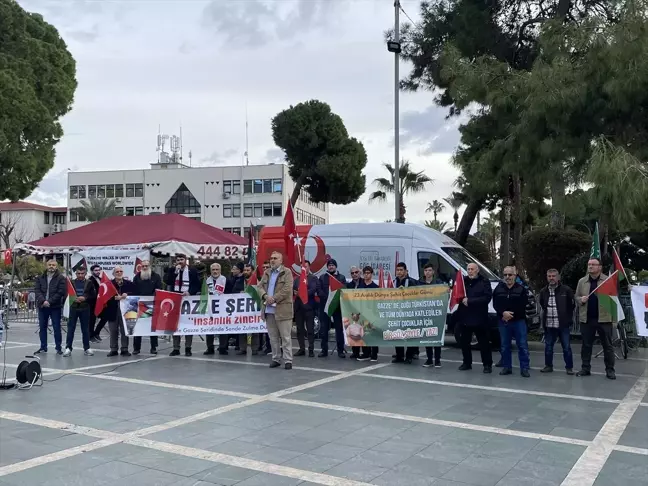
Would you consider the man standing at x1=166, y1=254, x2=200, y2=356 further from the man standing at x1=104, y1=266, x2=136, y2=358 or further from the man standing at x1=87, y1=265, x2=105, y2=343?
the man standing at x1=87, y1=265, x2=105, y2=343

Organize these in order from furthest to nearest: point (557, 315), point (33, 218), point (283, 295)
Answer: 1. point (33, 218)
2. point (283, 295)
3. point (557, 315)

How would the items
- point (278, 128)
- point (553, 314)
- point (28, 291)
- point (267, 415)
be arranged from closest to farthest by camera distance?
point (267, 415) < point (553, 314) < point (28, 291) < point (278, 128)

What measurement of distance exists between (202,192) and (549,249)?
192ft

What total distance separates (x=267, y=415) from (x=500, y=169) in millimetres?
7844

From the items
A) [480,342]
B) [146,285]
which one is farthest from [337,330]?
[146,285]

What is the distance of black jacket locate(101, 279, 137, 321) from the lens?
41.0 ft

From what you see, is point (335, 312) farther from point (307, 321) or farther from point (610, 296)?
point (610, 296)

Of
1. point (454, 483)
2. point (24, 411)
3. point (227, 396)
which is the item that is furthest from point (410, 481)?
point (24, 411)

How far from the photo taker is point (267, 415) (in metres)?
7.37

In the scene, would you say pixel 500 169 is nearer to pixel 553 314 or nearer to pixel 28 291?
pixel 553 314

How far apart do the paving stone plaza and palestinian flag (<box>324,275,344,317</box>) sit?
1714mm

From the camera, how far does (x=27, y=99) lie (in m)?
25.7

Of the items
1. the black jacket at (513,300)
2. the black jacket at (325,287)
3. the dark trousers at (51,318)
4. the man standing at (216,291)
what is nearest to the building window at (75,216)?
the dark trousers at (51,318)

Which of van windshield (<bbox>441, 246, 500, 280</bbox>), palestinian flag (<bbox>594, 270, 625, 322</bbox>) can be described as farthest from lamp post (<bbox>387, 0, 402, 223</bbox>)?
palestinian flag (<bbox>594, 270, 625, 322</bbox>)
